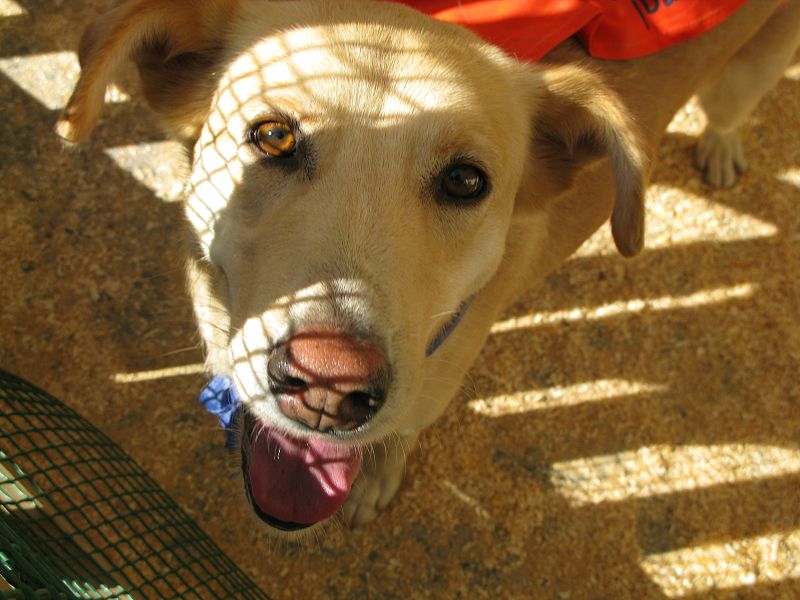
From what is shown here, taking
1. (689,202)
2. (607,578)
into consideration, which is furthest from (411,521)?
(689,202)

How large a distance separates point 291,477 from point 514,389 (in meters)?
1.67

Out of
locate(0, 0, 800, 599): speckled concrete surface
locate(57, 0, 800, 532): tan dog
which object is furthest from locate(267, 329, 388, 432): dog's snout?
locate(0, 0, 800, 599): speckled concrete surface

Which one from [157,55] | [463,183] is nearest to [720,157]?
[463,183]

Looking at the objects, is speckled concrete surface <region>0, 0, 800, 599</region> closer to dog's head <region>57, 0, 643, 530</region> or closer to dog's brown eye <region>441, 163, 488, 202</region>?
dog's head <region>57, 0, 643, 530</region>

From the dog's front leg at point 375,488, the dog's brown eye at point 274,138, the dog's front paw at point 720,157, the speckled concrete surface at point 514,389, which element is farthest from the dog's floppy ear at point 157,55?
the dog's front paw at point 720,157

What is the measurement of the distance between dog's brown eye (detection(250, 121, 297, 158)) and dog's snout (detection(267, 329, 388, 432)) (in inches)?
23.4

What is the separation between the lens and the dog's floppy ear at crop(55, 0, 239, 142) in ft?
6.13

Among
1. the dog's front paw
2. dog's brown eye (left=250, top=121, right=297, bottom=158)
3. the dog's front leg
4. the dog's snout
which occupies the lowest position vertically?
the dog's front leg

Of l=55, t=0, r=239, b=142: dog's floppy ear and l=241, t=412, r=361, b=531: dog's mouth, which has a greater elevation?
l=55, t=0, r=239, b=142: dog's floppy ear

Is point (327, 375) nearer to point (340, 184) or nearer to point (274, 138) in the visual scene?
point (340, 184)

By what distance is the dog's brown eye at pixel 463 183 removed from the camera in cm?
198

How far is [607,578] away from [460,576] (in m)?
0.72

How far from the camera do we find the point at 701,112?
4289 mm

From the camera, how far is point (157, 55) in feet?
7.23
